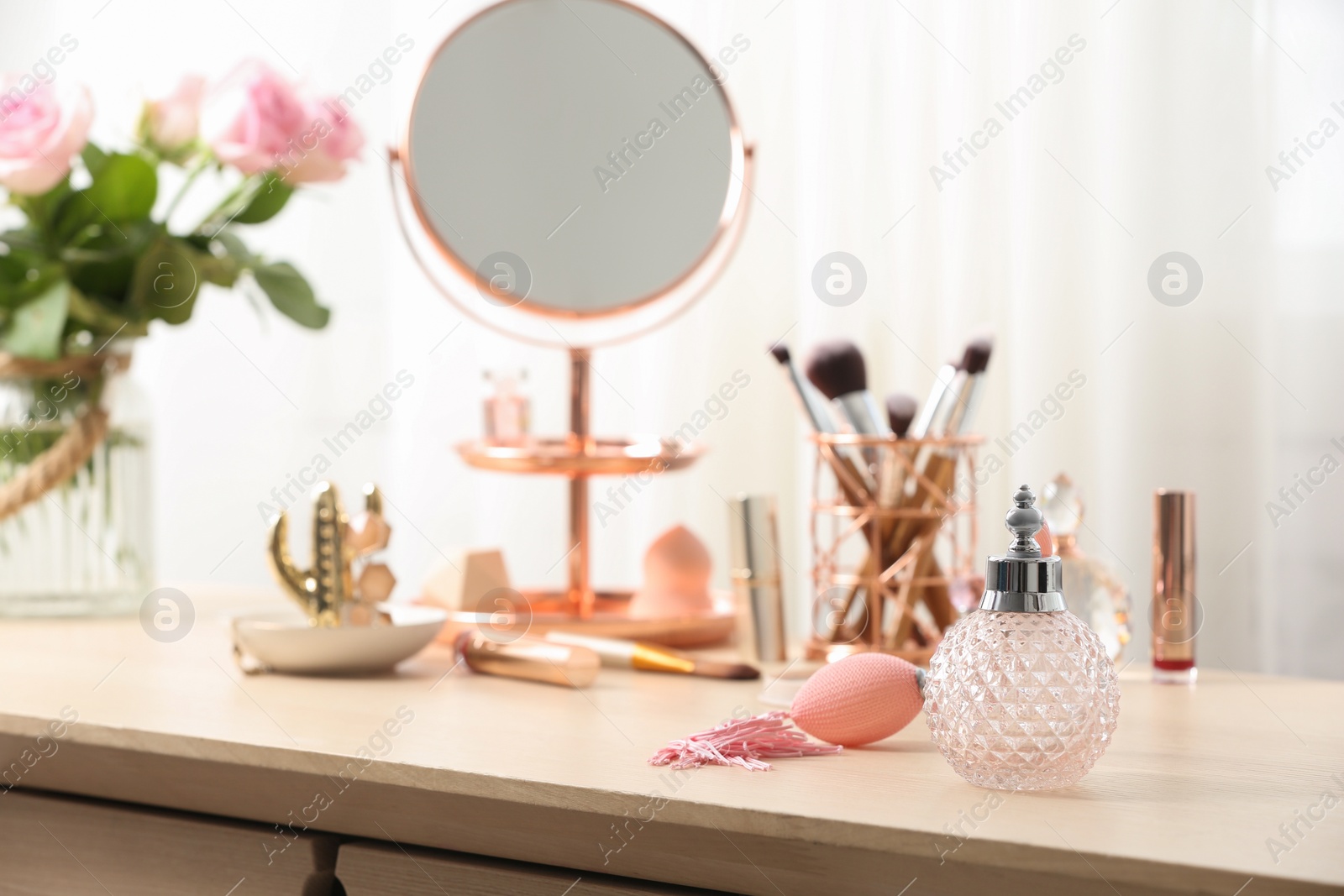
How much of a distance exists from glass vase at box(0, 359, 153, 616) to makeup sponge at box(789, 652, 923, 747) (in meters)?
0.69

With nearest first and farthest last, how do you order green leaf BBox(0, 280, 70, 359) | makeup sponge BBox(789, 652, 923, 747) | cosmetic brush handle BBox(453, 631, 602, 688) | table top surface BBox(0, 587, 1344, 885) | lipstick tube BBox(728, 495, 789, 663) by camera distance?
table top surface BBox(0, 587, 1344, 885), makeup sponge BBox(789, 652, 923, 747), cosmetic brush handle BBox(453, 631, 602, 688), lipstick tube BBox(728, 495, 789, 663), green leaf BBox(0, 280, 70, 359)

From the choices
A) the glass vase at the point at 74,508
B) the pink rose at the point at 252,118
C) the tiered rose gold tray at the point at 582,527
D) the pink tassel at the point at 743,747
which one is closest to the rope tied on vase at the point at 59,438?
the glass vase at the point at 74,508

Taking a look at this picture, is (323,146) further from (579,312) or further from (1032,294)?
(1032,294)

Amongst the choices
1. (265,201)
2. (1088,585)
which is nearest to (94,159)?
(265,201)

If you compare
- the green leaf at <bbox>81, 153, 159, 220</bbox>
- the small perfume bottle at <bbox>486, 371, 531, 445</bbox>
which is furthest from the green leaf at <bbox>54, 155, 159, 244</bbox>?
the small perfume bottle at <bbox>486, 371, 531, 445</bbox>

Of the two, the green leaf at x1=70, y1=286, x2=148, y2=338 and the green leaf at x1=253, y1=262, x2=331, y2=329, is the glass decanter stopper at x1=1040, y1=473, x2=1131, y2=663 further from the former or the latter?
the green leaf at x1=70, y1=286, x2=148, y2=338

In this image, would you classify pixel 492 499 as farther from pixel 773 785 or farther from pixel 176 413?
pixel 773 785

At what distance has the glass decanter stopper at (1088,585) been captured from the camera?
804 millimetres

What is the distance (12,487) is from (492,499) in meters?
0.52

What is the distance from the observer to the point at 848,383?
2.78 ft

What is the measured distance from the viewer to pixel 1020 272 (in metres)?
1.08

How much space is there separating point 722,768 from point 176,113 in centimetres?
75

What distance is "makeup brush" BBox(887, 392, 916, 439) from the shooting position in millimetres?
858

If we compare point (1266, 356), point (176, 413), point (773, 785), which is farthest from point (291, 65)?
point (773, 785)
